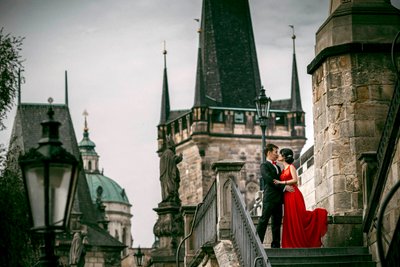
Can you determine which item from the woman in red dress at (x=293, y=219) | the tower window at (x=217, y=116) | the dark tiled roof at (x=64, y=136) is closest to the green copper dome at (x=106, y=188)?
the tower window at (x=217, y=116)

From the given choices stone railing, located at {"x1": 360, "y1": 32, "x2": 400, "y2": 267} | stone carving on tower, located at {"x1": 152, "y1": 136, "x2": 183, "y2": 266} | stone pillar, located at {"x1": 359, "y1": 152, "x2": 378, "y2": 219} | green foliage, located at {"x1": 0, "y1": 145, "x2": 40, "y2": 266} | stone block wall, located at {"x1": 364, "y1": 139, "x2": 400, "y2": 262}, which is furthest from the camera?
stone carving on tower, located at {"x1": 152, "y1": 136, "x2": 183, "y2": 266}

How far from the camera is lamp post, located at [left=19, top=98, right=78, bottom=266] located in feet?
38.9

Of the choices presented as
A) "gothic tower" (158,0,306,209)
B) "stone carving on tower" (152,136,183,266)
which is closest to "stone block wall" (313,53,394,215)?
"stone carving on tower" (152,136,183,266)

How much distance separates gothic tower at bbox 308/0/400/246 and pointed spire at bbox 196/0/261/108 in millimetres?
86298

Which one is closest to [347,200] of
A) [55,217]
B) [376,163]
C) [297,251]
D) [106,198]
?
[376,163]

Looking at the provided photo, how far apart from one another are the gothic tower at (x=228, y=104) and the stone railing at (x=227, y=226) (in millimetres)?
83019

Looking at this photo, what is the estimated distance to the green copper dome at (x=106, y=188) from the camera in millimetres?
173675

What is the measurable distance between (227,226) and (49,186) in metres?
7.62

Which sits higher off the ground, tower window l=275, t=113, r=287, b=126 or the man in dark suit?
tower window l=275, t=113, r=287, b=126

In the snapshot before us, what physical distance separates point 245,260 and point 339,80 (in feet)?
12.3

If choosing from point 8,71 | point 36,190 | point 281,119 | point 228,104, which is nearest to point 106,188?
point 281,119

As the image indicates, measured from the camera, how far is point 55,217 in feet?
39.0

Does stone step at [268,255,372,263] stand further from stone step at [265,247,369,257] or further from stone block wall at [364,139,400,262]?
stone block wall at [364,139,400,262]

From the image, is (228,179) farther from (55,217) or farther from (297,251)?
(55,217)
